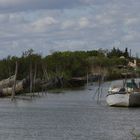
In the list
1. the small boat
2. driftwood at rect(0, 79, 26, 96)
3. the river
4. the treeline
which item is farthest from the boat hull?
the treeline

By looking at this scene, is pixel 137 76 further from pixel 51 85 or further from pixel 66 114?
pixel 66 114

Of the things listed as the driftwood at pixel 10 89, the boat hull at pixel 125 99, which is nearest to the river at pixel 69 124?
the boat hull at pixel 125 99

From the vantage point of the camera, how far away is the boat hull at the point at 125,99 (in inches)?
2842

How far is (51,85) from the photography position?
129 metres

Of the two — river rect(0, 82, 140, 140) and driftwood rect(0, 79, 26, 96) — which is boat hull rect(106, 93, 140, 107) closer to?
river rect(0, 82, 140, 140)

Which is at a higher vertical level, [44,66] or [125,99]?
[44,66]

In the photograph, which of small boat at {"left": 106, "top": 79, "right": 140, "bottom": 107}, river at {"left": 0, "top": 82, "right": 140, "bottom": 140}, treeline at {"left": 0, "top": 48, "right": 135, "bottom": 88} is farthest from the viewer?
treeline at {"left": 0, "top": 48, "right": 135, "bottom": 88}

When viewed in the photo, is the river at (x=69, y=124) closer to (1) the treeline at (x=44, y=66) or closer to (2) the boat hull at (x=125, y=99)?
(2) the boat hull at (x=125, y=99)

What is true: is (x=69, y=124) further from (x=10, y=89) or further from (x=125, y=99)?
(x=10, y=89)

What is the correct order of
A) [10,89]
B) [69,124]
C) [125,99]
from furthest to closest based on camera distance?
1. [10,89]
2. [125,99]
3. [69,124]

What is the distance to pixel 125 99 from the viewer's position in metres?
72.4

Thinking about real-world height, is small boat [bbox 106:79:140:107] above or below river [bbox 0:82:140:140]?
above

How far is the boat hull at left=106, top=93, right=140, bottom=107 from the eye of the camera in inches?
2842

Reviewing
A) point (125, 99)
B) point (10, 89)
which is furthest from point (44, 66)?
point (125, 99)
